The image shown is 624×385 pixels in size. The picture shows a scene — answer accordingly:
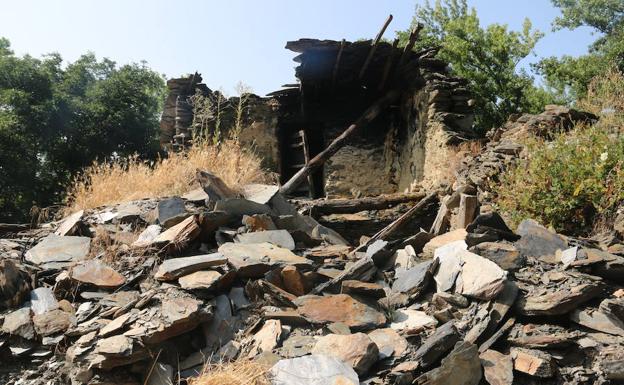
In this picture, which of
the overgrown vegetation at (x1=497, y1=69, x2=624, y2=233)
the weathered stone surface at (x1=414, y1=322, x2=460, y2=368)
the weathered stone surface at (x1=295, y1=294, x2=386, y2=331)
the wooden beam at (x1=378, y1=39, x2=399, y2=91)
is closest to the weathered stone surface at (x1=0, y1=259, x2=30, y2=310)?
the weathered stone surface at (x1=295, y1=294, x2=386, y2=331)

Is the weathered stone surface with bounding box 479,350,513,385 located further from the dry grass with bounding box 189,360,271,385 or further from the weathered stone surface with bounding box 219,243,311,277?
the weathered stone surface with bounding box 219,243,311,277

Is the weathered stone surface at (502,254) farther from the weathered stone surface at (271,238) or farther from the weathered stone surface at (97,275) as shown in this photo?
the weathered stone surface at (97,275)

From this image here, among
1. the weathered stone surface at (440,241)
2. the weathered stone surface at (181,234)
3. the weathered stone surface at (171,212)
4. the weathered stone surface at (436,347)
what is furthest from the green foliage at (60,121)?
the weathered stone surface at (436,347)

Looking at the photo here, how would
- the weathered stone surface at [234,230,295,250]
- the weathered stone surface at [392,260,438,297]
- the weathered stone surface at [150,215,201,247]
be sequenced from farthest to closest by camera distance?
the weathered stone surface at [234,230,295,250]
the weathered stone surface at [150,215,201,247]
the weathered stone surface at [392,260,438,297]

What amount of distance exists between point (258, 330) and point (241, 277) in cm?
60

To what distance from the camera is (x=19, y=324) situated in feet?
10.1

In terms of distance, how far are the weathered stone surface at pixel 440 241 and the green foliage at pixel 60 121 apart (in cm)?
1028

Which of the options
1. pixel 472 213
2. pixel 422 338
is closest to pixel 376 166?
pixel 472 213

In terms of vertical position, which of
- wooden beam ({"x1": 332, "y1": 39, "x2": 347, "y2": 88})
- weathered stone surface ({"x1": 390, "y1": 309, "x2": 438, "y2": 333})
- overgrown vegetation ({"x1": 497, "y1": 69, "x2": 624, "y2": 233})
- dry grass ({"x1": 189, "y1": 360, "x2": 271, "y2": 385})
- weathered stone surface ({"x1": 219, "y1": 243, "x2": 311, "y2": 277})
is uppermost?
wooden beam ({"x1": 332, "y1": 39, "x2": 347, "y2": 88})

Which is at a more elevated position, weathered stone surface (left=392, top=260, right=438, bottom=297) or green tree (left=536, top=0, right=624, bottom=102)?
green tree (left=536, top=0, right=624, bottom=102)

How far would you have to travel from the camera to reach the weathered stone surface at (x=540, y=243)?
149 inches

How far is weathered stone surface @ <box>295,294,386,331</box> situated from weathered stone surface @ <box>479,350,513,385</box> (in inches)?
25.7

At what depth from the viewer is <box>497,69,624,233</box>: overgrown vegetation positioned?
4527mm

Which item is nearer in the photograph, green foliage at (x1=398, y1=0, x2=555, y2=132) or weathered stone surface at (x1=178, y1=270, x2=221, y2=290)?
weathered stone surface at (x1=178, y1=270, x2=221, y2=290)
